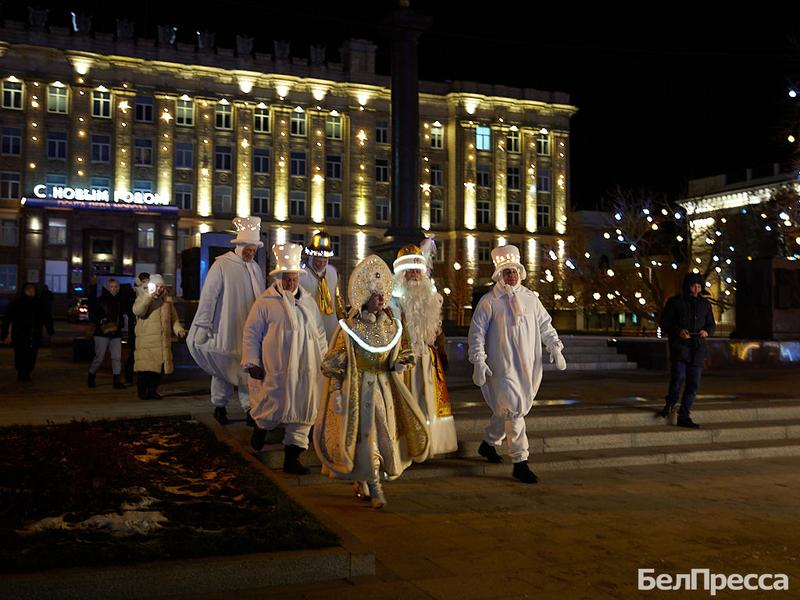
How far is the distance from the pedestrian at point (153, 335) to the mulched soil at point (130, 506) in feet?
12.2

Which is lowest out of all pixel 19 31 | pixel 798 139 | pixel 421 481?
pixel 421 481

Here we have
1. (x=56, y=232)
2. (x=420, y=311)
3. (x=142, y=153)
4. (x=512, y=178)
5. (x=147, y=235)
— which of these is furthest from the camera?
(x=512, y=178)

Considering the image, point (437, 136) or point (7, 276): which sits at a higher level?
point (437, 136)

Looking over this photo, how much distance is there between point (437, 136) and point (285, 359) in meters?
70.2

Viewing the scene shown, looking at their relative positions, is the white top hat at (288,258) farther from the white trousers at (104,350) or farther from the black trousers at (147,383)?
the white trousers at (104,350)

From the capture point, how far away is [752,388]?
14.3 meters

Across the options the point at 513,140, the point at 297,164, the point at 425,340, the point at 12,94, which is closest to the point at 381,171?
the point at 297,164

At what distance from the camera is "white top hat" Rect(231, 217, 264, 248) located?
9.58m

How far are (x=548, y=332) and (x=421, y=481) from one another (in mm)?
1880

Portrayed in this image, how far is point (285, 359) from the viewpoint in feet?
25.6

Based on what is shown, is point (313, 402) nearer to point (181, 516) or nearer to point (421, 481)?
point (421, 481)

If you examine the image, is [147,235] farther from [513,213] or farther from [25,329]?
[25,329]

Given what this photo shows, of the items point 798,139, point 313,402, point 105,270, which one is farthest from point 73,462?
point 105,270

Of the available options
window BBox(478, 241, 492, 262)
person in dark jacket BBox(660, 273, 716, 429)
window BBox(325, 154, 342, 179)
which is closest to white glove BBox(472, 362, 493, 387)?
person in dark jacket BBox(660, 273, 716, 429)
